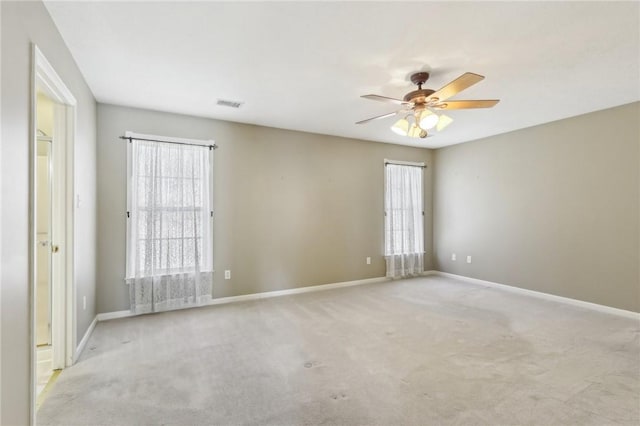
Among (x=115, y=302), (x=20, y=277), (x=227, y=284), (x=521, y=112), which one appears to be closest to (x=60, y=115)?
(x=20, y=277)

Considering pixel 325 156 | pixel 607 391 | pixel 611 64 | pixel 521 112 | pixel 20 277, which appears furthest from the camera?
pixel 325 156

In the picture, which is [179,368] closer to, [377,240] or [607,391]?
[607,391]

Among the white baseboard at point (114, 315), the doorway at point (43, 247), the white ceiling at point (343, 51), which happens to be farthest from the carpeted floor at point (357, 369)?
the white ceiling at point (343, 51)

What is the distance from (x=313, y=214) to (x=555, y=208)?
11.5 feet

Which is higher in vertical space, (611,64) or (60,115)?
(611,64)

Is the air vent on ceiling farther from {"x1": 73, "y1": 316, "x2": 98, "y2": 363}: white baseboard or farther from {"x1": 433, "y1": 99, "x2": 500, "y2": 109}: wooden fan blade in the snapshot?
{"x1": 73, "y1": 316, "x2": 98, "y2": 363}: white baseboard

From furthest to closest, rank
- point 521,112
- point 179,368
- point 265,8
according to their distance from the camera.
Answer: point 521,112, point 179,368, point 265,8

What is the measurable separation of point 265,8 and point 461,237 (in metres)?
5.09

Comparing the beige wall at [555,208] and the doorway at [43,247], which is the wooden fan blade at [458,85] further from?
the doorway at [43,247]

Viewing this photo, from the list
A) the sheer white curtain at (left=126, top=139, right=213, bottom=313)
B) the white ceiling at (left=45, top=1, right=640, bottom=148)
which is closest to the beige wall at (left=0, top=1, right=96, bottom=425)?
the white ceiling at (left=45, top=1, right=640, bottom=148)

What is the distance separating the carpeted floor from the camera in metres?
1.95

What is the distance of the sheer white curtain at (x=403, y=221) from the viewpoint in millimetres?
5684

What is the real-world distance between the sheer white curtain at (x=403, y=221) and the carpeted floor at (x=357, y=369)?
1777 millimetres

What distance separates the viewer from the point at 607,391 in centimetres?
217
